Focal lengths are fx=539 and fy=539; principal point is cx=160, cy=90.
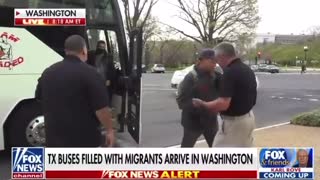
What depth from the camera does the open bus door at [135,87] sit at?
8.53m

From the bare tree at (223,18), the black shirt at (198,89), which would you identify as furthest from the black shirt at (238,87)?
the bare tree at (223,18)

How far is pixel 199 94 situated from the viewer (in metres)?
6.76

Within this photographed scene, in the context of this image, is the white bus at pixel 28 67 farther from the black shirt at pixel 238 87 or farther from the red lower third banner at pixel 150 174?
the red lower third banner at pixel 150 174

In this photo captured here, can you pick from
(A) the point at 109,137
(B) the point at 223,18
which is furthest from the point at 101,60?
(B) the point at 223,18

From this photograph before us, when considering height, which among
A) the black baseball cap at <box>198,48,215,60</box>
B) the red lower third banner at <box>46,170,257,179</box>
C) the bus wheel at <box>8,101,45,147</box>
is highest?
the black baseball cap at <box>198,48,215,60</box>

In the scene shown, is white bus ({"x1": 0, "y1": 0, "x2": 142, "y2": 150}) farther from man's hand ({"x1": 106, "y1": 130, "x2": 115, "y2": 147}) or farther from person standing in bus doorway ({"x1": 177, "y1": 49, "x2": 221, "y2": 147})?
man's hand ({"x1": 106, "y1": 130, "x2": 115, "y2": 147})

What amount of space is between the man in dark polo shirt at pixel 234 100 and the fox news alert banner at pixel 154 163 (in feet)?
3.54

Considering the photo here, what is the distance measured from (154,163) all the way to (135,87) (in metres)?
4.49

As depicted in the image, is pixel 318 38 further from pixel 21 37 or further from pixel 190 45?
pixel 21 37
